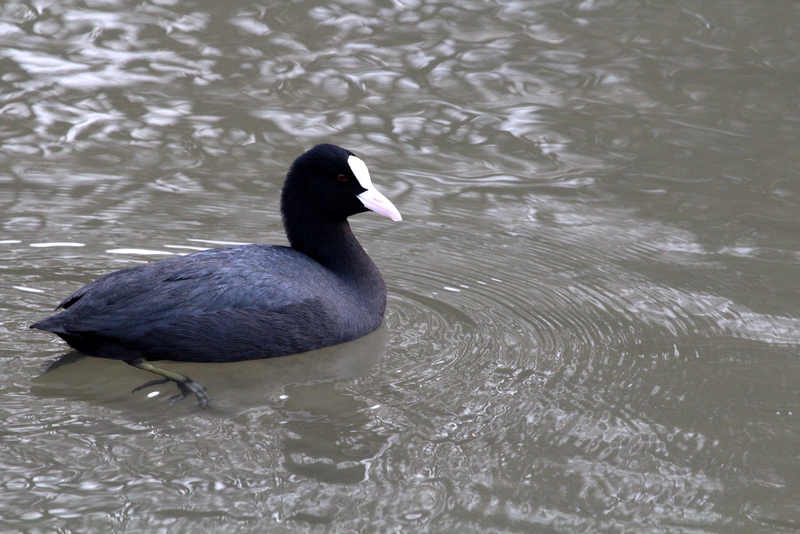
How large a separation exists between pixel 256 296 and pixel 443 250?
4.82 ft

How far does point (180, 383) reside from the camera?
4023 mm

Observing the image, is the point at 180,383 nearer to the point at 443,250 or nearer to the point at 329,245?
the point at 329,245

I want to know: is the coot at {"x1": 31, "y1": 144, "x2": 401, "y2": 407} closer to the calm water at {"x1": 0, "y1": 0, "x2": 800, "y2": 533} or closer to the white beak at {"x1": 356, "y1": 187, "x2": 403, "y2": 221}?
the white beak at {"x1": 356, "y1": 187, "x2": 403, "y2": 221}

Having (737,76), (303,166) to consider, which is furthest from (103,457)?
(737,76)

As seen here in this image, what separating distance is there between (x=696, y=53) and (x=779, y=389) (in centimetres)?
455

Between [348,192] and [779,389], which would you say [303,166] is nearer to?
[348,192]

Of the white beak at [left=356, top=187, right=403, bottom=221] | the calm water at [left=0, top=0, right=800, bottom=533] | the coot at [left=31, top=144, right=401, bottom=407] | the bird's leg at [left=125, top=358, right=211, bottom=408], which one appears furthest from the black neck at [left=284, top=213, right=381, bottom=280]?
the bird's leg at [left=125, top=358, right=211, bottom=408]

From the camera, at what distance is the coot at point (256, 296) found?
4027 millimetres

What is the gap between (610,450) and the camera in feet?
12.0

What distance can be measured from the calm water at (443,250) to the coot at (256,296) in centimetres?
13

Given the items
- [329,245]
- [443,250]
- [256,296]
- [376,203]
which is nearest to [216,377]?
[256,296]

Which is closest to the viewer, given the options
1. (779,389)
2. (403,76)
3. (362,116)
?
(779,389)

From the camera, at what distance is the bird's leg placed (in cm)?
394

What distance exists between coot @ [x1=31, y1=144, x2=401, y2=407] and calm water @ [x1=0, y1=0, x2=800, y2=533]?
129 mm
